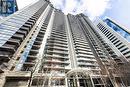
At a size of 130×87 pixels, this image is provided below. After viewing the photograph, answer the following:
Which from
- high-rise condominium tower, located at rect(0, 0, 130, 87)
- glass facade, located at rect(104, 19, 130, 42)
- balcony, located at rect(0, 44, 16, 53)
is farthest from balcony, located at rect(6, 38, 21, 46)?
glass facade, located at rect(104, 19, 130, 42)

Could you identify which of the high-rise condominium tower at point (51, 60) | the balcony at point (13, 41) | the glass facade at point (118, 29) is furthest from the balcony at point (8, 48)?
the glass facade at point (118, 29)

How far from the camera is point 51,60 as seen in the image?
40.0m

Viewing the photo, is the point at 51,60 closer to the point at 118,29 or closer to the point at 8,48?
the point at 8,48

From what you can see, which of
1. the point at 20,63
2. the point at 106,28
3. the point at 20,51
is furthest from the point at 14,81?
the point at 106,28

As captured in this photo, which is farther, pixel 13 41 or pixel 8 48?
pixel 13 41

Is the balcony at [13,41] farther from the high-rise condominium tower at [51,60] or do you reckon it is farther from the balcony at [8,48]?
the balcony at [8,48]

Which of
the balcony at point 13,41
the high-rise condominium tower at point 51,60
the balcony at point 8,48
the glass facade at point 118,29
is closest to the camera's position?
the high-rise condominium tower at point 51,60

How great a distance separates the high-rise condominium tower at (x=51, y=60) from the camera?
29.3 m

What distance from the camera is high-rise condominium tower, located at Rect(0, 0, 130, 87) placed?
29.3 m

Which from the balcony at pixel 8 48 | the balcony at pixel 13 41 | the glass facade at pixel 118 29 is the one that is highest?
the glass facade at pixel 118 29

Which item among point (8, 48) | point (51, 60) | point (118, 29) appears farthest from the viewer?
point (118, 29)

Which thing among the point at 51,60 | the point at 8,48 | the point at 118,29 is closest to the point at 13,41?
the point at 8,48

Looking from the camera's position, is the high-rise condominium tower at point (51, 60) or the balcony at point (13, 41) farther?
the balcony at point (13, 41)

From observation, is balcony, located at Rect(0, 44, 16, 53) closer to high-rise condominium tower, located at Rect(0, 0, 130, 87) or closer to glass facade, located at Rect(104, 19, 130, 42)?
high-rise condominium tower, located at Rect(0, 0, 130, 87)
